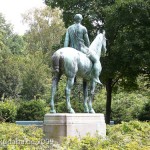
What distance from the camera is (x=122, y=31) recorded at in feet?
76.6

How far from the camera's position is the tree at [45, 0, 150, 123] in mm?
22359

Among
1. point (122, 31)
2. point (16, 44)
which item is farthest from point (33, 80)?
Result: point (122, 31)

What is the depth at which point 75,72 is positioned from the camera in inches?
466

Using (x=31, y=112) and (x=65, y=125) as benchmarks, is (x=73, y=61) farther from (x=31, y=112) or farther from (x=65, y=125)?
(x=31, y=112)

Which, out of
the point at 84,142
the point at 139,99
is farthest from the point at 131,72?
the point at 84,142

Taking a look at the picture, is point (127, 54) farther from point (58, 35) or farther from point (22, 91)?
point (58, 35)

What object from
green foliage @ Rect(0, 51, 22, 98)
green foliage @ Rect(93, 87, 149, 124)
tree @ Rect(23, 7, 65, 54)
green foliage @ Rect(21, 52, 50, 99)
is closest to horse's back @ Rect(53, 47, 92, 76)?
green foliage @ Rect(93, 87, 149, 124)

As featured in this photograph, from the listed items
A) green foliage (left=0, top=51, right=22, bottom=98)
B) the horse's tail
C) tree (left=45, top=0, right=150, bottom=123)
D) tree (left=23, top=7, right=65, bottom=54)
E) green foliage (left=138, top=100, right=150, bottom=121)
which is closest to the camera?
the horse's tail

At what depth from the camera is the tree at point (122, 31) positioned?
22.4 metres

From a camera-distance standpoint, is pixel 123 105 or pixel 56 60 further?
pixel 123 105

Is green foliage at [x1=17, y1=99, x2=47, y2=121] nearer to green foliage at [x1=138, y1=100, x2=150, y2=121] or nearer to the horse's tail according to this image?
green foliage at [x1=138, y1=100, x2=150, y2=121]

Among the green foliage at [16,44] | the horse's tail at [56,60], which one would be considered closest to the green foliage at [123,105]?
the horse's tail at [56,60]

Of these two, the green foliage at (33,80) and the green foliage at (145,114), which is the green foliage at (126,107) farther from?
the green foliage at (33,80)

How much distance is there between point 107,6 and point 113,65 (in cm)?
350
